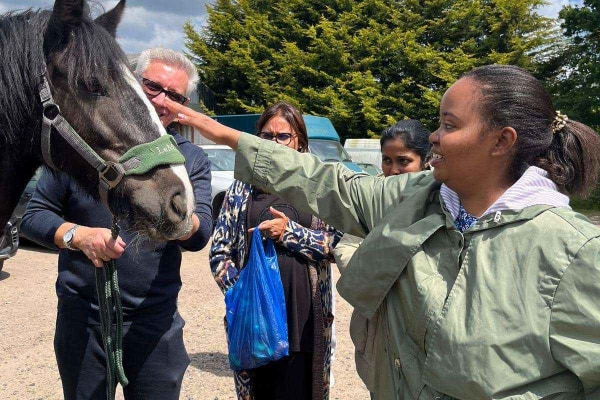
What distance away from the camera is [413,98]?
24.1 metres

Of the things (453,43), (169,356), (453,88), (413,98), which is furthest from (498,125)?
(453,43)

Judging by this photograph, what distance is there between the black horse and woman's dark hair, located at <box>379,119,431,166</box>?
59.7 inches

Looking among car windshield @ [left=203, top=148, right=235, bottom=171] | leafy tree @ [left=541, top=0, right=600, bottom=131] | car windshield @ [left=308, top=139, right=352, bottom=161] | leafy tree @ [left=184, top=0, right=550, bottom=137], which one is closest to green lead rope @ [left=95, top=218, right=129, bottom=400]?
car windshield @ [left=203, top=148, right=235, bottom=171]

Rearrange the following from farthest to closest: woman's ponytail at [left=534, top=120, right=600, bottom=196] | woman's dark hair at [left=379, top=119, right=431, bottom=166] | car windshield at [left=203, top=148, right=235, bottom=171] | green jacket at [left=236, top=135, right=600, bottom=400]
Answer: car windshield at [left=203, top=148, right=235, bottom=171] → woman's dark hair at [left=379, top=119, right=431, bottom=166] → woman's ponytail at [left=534, top=120, right=600, bottom=196] → green jacket at [left=236, top=135, right=600, bottom=400]

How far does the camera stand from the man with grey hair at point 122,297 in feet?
6.47

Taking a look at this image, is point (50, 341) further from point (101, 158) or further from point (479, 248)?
point (479, 248)

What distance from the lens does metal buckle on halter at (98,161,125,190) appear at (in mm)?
1750

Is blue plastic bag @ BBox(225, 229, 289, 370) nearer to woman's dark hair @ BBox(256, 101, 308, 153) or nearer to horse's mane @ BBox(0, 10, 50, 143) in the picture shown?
woman's dark hair @ BBox(256, 101, 308, 153)

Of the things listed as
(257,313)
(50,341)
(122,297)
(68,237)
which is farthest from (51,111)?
(50,341)

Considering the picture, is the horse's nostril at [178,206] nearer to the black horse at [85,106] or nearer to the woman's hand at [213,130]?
the black horse at [85,106]

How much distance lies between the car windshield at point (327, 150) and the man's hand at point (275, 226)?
8.99 m

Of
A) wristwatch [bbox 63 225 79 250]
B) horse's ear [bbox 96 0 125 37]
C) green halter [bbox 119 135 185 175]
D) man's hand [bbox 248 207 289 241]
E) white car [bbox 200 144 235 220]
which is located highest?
horse's ear [bbox 96 0 125 37]

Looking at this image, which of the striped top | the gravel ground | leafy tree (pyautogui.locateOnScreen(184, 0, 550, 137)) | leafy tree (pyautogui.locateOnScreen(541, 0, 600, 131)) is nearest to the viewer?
the striped top

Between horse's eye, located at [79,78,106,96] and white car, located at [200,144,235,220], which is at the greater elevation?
horse's eye, located at [79,78,106,96]
